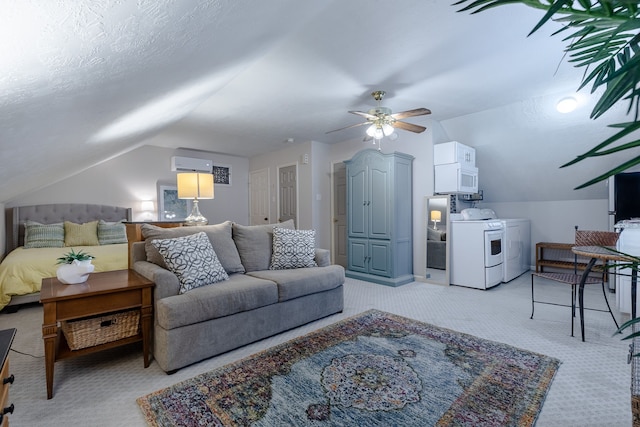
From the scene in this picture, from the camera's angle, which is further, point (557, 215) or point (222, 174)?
point (222, 174)

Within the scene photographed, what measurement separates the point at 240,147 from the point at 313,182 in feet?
5.24

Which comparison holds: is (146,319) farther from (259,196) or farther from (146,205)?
(259,196)

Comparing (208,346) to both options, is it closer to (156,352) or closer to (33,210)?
(156,352)

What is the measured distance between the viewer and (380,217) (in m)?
4.44

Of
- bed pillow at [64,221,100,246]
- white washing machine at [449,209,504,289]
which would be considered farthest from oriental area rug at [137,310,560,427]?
bed pillow at [64,221,100,246]

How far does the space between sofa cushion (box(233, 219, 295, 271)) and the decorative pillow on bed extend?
255 cm

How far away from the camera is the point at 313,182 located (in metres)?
5.57

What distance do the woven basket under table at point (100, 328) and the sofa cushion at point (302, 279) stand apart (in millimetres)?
1009

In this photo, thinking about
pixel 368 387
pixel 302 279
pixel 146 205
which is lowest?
pixel 368 387

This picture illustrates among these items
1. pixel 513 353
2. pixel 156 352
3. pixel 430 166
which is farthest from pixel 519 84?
pixel 156 352

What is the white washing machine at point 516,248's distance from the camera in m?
4.40

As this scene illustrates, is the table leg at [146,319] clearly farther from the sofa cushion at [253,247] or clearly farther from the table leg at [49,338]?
the sofa cushion at [253,247]

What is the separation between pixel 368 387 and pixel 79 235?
14.7ft

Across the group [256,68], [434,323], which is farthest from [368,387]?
[256,68]
